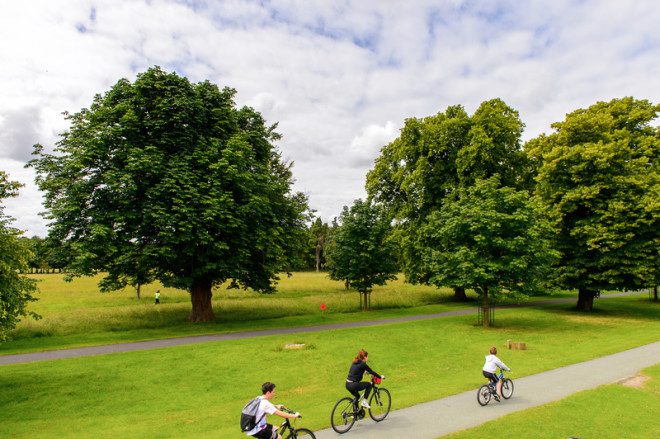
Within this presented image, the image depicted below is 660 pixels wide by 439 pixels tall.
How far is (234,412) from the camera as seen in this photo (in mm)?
13281

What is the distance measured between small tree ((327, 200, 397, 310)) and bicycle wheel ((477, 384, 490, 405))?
24.2 meters

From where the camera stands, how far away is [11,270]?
49.0ft

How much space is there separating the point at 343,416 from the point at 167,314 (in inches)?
979

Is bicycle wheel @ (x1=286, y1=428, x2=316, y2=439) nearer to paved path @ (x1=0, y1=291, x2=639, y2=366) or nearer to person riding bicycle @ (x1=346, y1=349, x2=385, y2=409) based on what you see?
person riding bicycle @ (x1=346, y1=349, x2=385, y2=409)

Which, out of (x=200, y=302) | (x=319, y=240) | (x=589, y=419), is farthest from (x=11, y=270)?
(x=319, y=240)

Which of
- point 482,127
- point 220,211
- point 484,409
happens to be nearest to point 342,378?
point 484,409

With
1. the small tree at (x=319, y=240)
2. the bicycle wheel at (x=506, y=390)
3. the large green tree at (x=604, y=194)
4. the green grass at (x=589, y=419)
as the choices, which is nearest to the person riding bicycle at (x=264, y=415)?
the green grass at (x=589, y=419)

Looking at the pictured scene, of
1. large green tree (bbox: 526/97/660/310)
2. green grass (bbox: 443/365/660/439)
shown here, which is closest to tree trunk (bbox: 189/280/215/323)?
→ green grass (bbox: 443/365/660/439)

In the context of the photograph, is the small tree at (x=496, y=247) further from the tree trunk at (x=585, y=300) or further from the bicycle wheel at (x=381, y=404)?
the bicycle wheel at (x=381, y=404)

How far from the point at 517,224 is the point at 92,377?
2556cm

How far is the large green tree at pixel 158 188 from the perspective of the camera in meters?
24.2

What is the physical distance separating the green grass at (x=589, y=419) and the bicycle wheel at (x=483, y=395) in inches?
43.8

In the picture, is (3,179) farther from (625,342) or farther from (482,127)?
(482,127)

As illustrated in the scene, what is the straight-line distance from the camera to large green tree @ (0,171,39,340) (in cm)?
1421
